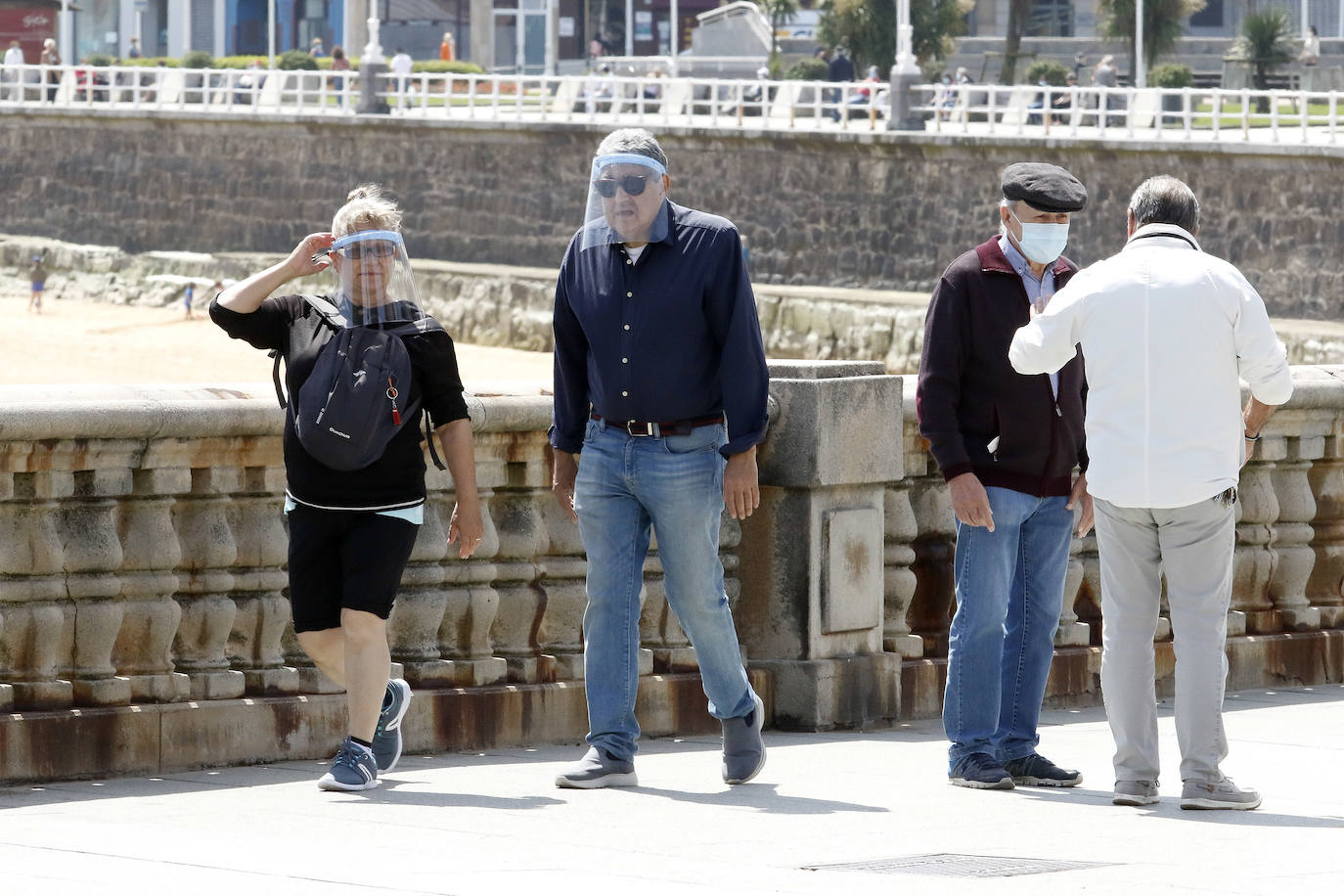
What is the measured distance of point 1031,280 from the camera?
6168 mm

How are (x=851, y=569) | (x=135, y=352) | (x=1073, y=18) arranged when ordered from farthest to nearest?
(x=1073, y=18)
(x=135, y=352)
(x=851, y=569)

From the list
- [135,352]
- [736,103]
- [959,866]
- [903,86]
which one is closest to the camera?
[959,866]

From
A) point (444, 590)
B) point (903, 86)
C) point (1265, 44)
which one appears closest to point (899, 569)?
point (444, 590)

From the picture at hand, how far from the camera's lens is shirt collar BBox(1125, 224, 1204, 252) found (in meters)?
5.73

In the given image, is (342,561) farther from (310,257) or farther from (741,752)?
(741,752)

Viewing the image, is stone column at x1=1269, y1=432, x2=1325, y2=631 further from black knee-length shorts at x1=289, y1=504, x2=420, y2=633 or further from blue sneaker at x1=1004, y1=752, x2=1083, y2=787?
black knee-length shorts at x1=289, y1=504, x2=420, y2=633

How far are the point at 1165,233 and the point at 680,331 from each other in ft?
3.82

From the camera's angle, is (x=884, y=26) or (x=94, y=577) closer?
(x=94, y=577)

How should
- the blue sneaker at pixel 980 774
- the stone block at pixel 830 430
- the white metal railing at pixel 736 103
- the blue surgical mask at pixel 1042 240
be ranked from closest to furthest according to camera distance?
the blue sneaker at pixel 980 774
the blue surgical mask at pixel 1042 240
the stone block at pixel 830 430
the white metal railing at pixel 736 103

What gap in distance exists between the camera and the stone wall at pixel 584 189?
32250 millimetres

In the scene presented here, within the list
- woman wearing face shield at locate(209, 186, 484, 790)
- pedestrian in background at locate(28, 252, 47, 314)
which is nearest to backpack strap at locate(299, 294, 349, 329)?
woman wearing face shield at locate(209, 186, 484, 790)

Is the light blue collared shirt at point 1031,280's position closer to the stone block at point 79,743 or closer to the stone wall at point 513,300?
the stone block at point 79,743

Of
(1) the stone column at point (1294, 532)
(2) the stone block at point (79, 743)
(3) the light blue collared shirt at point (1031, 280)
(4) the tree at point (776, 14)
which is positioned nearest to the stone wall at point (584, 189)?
(4) the tree at point (776, 14)

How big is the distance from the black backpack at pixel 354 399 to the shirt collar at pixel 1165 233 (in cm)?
174
